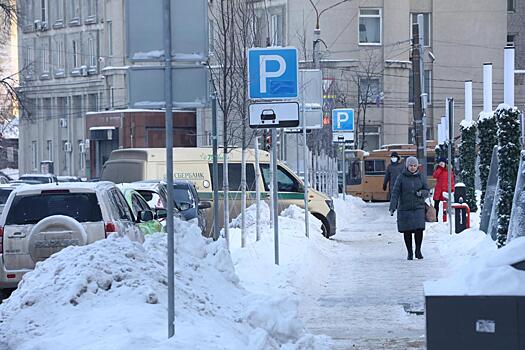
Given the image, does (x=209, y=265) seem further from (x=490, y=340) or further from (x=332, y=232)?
(x=332, y=232)

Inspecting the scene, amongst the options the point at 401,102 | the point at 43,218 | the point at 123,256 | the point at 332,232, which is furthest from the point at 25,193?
the point at 401,102

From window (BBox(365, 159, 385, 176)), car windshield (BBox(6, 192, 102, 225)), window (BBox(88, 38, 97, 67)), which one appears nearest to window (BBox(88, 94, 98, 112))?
window (BBox(88, 38, 97, 67))

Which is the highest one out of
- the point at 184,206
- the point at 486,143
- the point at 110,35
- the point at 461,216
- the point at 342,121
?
the point at 110,35

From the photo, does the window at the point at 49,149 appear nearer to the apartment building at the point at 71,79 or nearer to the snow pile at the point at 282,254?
the apartment building at the point at 71,79

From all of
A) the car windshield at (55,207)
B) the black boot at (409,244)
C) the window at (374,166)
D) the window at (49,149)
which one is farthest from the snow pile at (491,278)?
the window at (49,149)

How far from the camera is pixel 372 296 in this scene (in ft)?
47.8

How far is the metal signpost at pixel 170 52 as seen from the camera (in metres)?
8.84

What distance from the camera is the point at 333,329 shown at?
11.9 meters

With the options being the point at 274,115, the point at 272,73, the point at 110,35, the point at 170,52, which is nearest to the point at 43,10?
the point at 110,35

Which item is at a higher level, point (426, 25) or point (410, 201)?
point (426, 25)

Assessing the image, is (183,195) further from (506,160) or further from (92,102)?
(92,102)

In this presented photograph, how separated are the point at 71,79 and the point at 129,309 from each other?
2436 inches

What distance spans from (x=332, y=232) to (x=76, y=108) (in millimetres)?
45599

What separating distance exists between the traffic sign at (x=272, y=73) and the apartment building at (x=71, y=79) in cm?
4578
